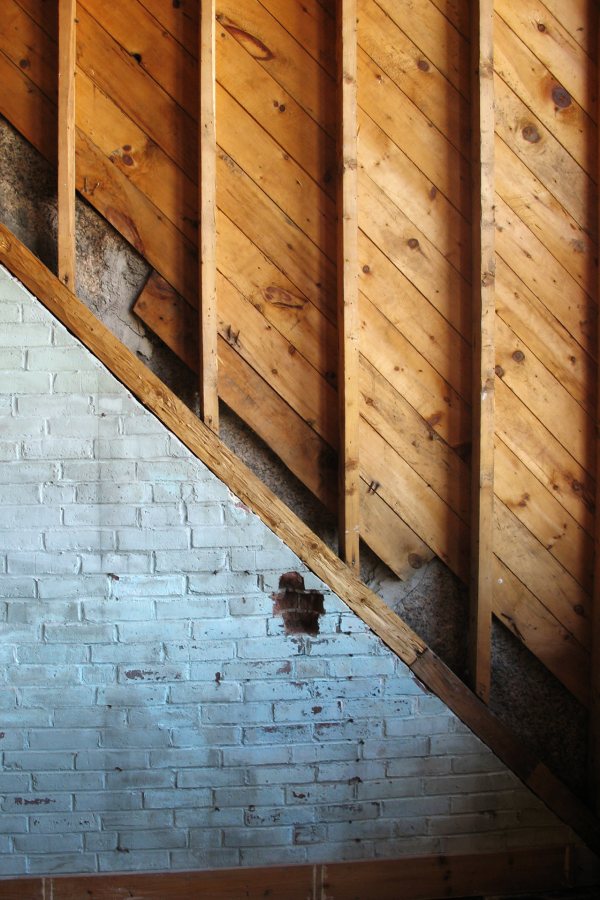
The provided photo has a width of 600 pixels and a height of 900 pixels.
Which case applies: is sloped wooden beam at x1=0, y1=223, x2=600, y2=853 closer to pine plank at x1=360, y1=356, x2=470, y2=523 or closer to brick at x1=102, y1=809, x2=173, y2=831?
pine plank at x1=360, y1=356, x2=470, y2=523

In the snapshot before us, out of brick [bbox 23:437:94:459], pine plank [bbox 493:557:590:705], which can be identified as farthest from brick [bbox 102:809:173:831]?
pine plank [bbox 493:557:590:705]

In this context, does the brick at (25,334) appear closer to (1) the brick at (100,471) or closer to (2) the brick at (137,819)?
(1) the brick at (100,471)

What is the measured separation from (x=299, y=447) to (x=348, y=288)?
0.50m

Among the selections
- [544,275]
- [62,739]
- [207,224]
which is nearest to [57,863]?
[62,739]

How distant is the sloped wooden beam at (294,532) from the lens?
2.09 m

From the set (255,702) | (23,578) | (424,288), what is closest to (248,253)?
(424,288)

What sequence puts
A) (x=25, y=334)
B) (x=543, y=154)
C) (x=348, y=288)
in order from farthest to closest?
(x=543, y=154) → (x=348, y=288) → (x=25, y=334)

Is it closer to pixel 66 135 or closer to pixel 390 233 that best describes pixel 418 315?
pixel 390 233

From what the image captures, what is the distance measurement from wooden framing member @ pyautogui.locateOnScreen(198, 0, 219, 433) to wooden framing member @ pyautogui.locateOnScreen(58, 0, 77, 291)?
361mm

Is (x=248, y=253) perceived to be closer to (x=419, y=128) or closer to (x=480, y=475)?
(x=419, y=128)

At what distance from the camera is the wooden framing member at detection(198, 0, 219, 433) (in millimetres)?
2123

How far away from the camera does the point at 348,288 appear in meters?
2.19

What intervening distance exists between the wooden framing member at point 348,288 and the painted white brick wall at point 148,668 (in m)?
0.22

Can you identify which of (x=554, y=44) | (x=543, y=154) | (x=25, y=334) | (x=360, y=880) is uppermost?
(x=554, y=44)
